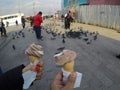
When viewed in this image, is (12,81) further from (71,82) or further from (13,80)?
(71,82)

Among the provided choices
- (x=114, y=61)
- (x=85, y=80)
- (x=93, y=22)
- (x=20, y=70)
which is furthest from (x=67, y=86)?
(x=93, y=22)

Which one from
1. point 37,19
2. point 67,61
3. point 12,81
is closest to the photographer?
point 67,61

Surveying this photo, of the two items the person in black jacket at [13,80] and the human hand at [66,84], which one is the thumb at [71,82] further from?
the person in black jacket at [13,80]

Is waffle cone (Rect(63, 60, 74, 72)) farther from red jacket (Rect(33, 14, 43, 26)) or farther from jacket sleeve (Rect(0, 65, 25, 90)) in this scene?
red jacket (Rect(33, 14, 43, 26))

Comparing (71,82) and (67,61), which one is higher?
(67,61)

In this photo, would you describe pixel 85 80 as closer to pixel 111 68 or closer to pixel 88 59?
pixel 111 68

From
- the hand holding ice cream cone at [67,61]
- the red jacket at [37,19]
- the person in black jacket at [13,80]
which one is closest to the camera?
the hand holding ice cream cone at [67,61]

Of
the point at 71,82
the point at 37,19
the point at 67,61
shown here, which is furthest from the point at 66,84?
the point at 37,19

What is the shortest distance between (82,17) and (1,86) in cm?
3555

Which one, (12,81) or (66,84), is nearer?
(66,84)

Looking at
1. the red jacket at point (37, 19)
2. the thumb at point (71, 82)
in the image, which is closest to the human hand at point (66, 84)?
the thumb at point (71, 82)

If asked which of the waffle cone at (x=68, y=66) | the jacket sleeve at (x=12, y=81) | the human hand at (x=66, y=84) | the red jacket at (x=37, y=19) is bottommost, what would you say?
the red jacket at (x=37, y=19)

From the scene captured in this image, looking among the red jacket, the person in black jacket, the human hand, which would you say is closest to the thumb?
the human hand

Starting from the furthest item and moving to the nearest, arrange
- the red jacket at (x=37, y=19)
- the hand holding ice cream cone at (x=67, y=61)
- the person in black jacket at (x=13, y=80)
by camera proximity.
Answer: the red jacket at (x=37, y=19) < the person in black jacket at (x=13, y=80) < the hand holding ice cream cone at (x=67, y=61)
